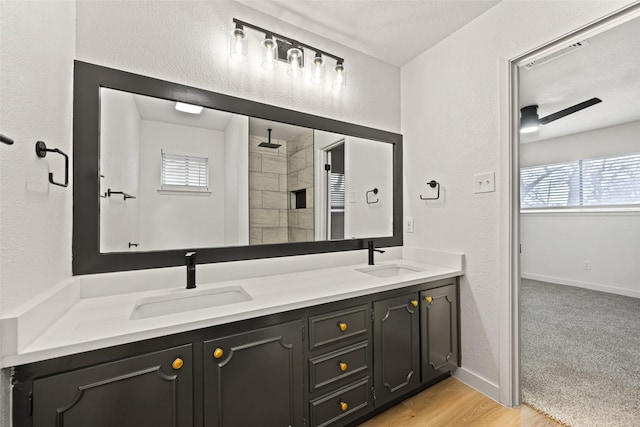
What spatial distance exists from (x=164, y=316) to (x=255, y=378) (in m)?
0.45

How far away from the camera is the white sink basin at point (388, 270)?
6.70 ft

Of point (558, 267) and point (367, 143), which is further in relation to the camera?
point (558, 267)

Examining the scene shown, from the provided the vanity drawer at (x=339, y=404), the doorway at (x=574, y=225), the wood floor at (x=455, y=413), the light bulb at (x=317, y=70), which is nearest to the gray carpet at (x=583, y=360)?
the doorway at (x=574, y=225)

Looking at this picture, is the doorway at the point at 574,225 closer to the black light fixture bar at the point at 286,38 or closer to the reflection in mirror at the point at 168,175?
the black light fixture bar at the point at 286,38

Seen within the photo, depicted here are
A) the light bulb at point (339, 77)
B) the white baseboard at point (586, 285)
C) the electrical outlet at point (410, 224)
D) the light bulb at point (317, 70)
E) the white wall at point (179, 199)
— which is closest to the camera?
the white wall at point (179, 199)

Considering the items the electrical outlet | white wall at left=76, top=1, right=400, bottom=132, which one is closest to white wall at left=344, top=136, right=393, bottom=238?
the electrical outlet

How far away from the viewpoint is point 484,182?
1.81 metres

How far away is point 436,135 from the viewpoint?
2133 mm

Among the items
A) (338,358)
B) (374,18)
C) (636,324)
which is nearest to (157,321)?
(338,358)

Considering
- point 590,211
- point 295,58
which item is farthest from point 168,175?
point 590,211

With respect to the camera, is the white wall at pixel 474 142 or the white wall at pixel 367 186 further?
the white wall at pixel 367 186

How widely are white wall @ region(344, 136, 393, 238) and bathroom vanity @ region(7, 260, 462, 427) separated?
20.0 inches

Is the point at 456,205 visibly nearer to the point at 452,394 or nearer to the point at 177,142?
the point at 452,394

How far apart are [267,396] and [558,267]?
5.28 m
